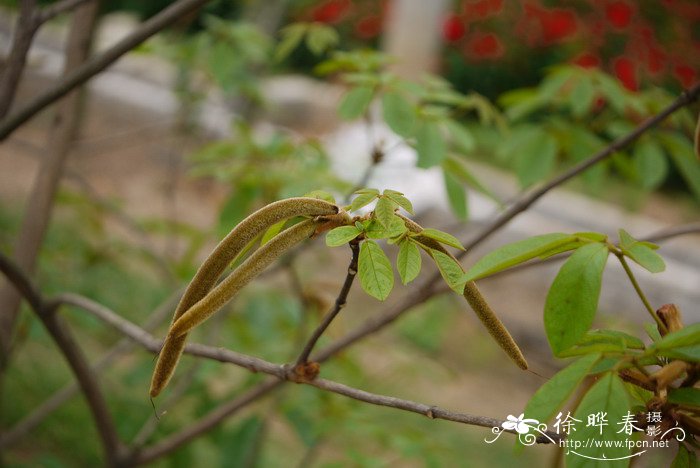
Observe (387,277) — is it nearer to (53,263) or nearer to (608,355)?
(608,355)

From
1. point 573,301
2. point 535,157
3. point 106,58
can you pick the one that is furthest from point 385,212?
point 535,157

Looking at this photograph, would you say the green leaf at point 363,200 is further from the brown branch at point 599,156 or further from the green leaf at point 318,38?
the green leaf at point 318,38

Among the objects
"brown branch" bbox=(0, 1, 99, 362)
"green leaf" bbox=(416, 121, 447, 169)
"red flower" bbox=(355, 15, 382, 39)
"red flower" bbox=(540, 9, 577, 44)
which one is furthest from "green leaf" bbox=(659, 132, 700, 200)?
"red flower" bbox=(355, 15, 382, 39)

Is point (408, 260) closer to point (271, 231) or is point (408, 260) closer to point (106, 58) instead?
point (271, 231)

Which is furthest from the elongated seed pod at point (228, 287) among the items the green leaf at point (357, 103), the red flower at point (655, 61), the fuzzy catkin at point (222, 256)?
the red flower at point (655, 61)

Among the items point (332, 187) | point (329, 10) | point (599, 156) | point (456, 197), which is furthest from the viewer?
point (329, 10)

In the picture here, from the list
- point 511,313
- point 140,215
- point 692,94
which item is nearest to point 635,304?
point 511,313

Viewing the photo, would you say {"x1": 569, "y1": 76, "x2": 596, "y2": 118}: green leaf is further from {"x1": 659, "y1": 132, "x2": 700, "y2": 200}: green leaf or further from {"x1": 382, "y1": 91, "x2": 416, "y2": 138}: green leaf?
{"x1": 382, "y1": 91, "x2": 416, "y2": 138}: green leaf
